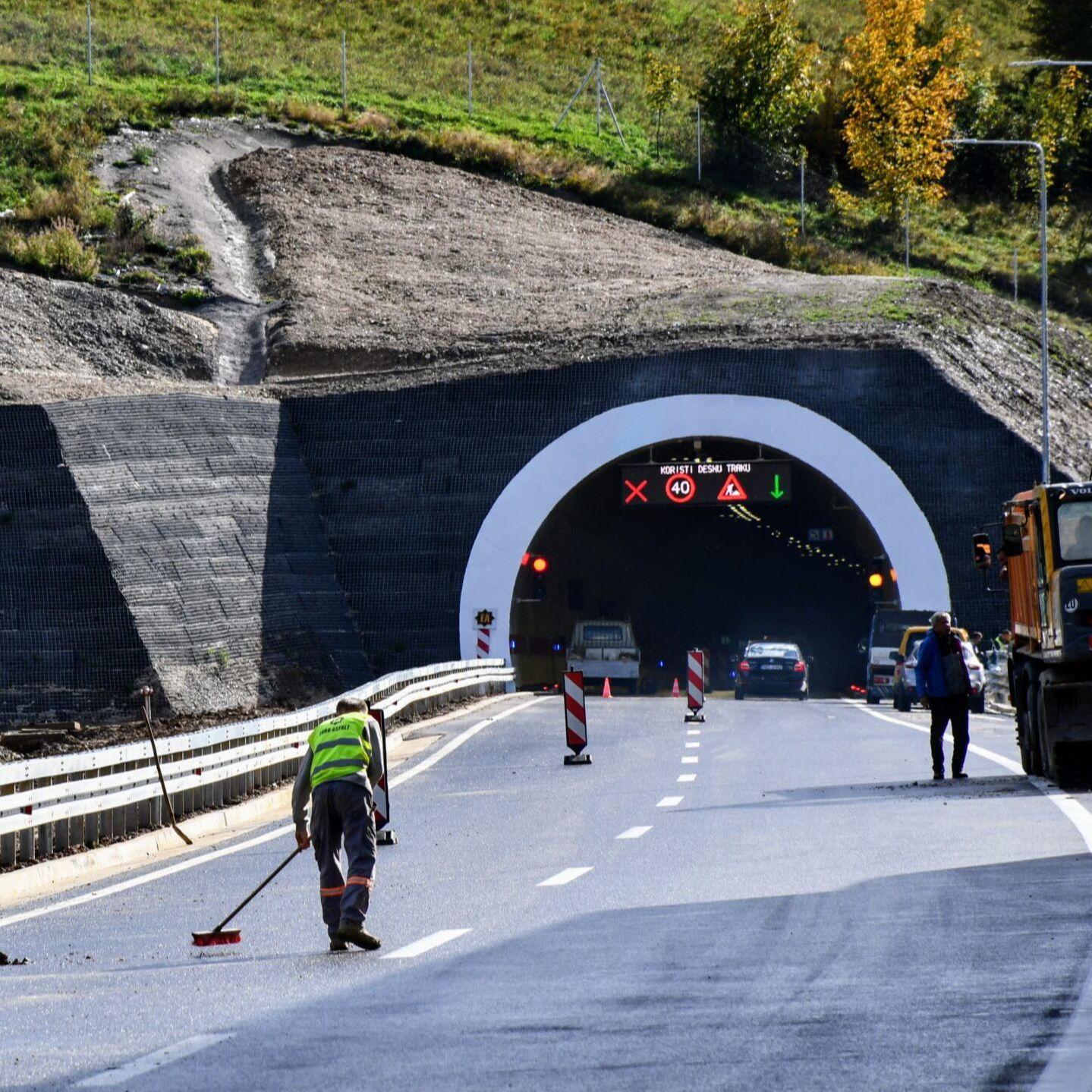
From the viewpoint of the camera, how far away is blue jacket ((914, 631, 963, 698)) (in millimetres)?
20969

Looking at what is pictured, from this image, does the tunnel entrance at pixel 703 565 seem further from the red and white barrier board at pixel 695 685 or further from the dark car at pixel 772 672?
the red and white barrier board at pixel 695 685

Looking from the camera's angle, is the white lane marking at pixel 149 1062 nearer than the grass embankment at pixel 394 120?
Yes

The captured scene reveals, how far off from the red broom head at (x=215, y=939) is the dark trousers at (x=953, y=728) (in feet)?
37.3

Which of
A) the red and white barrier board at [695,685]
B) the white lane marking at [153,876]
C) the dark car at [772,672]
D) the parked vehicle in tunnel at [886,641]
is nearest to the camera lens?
the white lane marking at [153,876]

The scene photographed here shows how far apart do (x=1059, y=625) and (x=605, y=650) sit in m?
32.8

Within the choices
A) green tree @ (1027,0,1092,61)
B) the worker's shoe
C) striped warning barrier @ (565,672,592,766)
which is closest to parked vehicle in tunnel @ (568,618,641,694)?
striped warning barrier @ (565,672,592,766)

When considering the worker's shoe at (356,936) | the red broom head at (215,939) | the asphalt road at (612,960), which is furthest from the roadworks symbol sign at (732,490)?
the worker's shoe at (356,936)

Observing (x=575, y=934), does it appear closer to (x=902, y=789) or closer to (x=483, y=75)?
(x=902, y=789)

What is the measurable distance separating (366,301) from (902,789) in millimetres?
41612

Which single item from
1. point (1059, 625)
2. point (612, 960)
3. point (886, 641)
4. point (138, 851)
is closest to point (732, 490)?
point (886, 641)

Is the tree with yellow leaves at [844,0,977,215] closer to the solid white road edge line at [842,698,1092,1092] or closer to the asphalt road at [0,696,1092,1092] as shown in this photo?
the asphalt road at [0,696,1092,1092]

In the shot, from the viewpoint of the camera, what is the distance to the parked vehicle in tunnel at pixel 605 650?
50.8 metres

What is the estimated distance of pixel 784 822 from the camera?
16766mm

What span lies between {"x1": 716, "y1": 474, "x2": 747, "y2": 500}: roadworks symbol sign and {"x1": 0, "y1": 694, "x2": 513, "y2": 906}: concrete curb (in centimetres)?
2604
